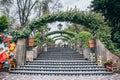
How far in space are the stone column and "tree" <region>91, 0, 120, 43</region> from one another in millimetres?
6775

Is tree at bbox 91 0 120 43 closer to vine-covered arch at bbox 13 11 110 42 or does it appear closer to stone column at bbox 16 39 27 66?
vine-covered arch at bbox 13 11 110 42

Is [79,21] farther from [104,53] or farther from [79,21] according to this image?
[104,53]

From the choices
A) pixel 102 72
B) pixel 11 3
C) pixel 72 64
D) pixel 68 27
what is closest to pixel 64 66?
pixel 72 64

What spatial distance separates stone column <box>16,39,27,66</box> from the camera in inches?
443

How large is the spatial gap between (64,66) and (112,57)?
263 centimetres

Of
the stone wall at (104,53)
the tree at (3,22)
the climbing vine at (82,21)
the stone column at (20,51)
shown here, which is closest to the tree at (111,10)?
the climbing vine at (82,21)

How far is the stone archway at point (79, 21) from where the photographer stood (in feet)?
38.8

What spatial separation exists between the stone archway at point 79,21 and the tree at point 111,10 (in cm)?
315

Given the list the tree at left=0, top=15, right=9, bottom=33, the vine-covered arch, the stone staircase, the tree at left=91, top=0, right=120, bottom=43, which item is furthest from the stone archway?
the tree at left=91, top=0, right=120, bottom=43

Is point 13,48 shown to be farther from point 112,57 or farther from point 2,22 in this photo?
point 112,57

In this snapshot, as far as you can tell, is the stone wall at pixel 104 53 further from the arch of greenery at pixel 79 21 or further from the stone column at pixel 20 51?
the stone column at pixel 20 51

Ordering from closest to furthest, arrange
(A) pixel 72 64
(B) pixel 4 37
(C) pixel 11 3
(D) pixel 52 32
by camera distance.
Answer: (B) pixel 4 37 < (A) pixel 72 64 < (C) pixel 11 3 < (D) pixel 52 32

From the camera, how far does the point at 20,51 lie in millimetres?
11469

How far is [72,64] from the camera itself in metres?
11.6
